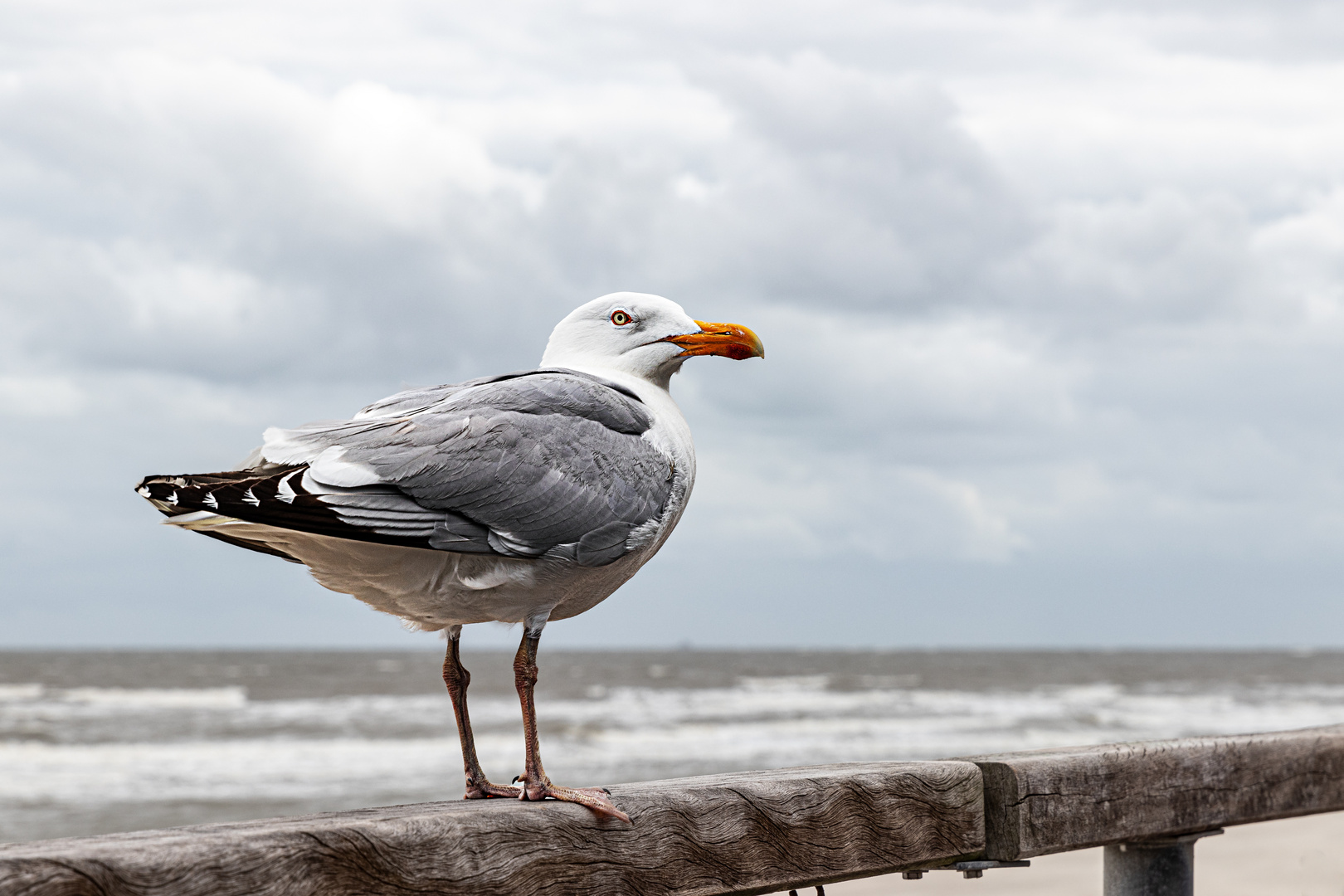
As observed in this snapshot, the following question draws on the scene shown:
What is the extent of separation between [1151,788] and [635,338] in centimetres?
142

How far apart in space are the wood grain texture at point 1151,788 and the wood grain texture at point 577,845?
0.07 m

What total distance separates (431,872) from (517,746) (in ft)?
48.8

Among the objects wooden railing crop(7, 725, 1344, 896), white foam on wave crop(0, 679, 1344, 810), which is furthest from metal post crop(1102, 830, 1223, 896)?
white foam on wave crop(0, 679, 1344, 810)

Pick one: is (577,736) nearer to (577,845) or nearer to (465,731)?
(465,731)

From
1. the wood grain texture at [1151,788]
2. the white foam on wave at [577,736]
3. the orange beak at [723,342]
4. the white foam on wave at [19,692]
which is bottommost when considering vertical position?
the white foam on wave at [577,736]

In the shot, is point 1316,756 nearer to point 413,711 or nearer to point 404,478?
point 404,478

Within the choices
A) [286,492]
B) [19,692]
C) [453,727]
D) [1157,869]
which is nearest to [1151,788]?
[1157,869]

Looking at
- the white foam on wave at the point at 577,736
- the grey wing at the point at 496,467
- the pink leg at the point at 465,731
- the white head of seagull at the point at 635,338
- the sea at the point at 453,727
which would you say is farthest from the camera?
the white foam on wave at the point at 577,736

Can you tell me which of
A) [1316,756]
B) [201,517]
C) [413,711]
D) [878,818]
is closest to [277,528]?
[201,517]

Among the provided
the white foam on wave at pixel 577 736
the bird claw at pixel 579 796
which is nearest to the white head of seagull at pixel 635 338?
the bird claw at pixel 579 796

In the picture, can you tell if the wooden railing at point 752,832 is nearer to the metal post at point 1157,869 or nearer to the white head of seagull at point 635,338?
the metal post at point 1157,869

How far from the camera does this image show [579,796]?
80.4 inches

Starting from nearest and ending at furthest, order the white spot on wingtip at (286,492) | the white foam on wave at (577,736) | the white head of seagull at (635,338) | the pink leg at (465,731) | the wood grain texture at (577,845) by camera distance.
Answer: the wood grain texture at (577,845), the white spot on wingtip at (286,492), the pink leg at (465,731), the white head of seagull at (635,338), the white foam on wave at (577,736)

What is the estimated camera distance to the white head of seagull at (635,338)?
106 inches
